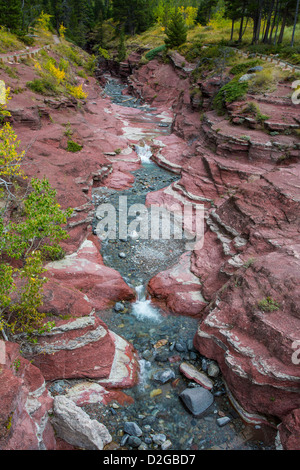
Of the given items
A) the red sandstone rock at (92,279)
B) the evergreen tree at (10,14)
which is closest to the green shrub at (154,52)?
the evergreen tree at (10,14)

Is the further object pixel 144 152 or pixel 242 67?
pixel 144 152

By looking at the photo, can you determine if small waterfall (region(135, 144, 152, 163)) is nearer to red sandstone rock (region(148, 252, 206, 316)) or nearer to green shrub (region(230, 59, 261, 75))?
green shrub (region(230, 59, 261, 75))

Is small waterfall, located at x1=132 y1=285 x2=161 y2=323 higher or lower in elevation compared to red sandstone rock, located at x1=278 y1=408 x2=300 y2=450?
lower

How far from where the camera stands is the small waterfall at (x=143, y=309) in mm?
12680

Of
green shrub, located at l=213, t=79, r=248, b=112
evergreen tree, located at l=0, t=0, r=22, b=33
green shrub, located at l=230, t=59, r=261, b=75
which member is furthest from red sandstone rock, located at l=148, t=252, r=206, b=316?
evergreen tree, located at l=0, t=0, r=22, b=33

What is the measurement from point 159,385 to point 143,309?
370 cm

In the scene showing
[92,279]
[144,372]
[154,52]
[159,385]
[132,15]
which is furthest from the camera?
[132,15]

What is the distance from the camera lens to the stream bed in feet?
27.2

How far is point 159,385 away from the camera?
9.93 meters

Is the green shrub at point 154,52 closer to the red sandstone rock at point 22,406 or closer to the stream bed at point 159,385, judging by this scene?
the stream bed at point 159,385

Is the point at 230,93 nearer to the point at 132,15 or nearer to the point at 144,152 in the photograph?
the point at 144,152

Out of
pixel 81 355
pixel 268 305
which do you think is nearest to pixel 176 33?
pixel 268 305
